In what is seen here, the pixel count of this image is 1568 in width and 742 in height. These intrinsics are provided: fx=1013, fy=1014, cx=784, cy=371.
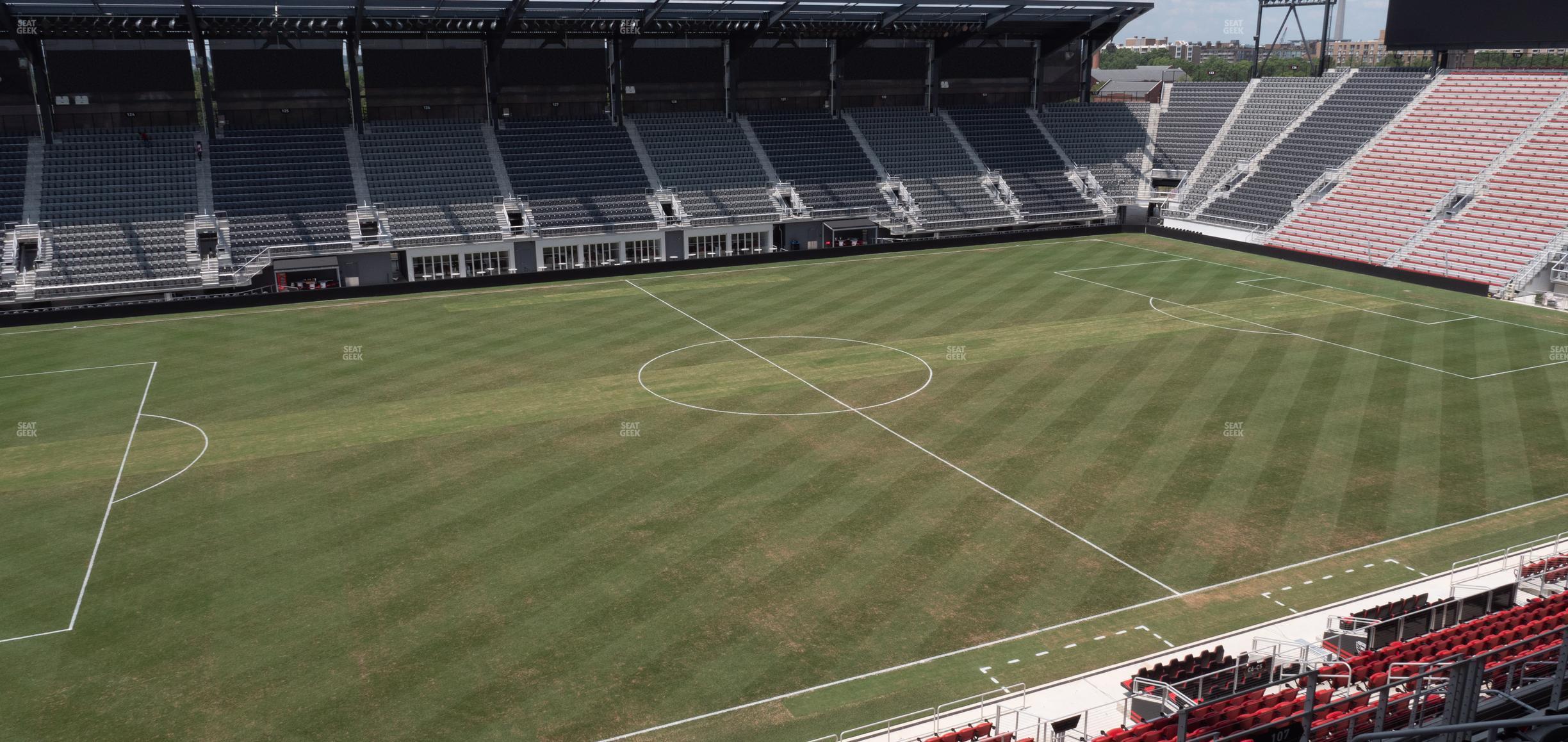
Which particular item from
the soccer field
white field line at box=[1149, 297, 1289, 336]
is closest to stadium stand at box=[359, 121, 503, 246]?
the soccer field

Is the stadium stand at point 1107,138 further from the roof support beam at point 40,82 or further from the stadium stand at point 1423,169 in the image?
the roof support beam at point 40,82

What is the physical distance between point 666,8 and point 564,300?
1979cm

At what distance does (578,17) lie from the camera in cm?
5453

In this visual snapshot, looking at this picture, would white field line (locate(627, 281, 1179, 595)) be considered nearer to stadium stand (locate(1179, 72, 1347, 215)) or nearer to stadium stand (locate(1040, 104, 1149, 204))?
stadium stand (locate(1179, 72, 1347, 215))

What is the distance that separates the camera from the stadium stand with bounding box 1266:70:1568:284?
5131cm

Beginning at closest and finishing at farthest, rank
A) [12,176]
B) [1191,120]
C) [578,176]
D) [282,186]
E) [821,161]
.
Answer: [12,176], [282,186], [578,176], [821,161], [1191,120]

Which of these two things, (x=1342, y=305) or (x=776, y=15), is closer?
(x=1342, y=305)

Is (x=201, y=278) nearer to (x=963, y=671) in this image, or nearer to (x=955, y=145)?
(x=963, y=671)

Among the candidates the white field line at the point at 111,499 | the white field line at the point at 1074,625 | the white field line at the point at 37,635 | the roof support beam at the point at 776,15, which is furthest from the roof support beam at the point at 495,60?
the white field line at the point at 1074,625

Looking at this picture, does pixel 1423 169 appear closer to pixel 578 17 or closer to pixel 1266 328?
pixel 1266 328

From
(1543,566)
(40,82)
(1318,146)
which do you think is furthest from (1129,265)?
(40,82)

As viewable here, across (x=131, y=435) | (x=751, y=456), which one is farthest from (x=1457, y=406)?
(x=131, y=435)

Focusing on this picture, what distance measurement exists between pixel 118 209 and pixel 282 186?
729 centimetres

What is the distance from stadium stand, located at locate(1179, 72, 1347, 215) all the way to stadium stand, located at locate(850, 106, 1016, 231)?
529 inches
